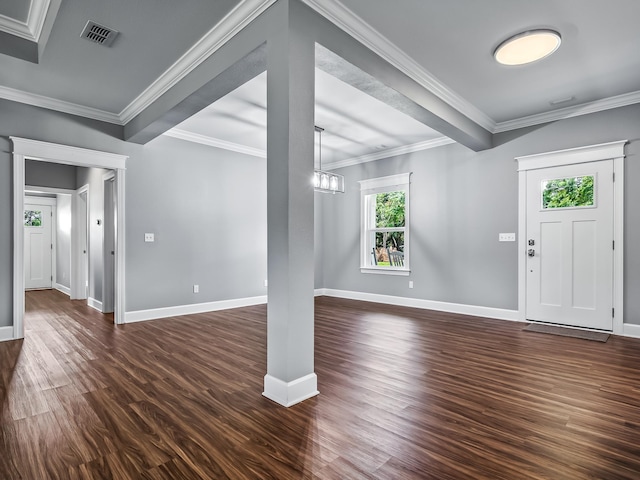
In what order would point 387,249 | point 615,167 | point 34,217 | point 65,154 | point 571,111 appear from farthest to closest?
point 34,217 → point 387,249 → point 571,111 → point 65,154 → point 615,167

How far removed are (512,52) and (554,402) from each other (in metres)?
2.83

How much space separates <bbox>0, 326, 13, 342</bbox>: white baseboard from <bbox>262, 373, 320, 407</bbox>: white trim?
3.49 meters

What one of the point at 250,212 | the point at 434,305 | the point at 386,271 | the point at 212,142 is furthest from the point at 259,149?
the point at 434,305

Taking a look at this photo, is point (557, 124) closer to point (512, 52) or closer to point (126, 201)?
point (512, 52)

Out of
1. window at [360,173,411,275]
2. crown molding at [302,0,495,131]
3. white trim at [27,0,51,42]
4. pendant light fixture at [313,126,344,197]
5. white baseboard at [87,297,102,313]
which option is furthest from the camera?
window at [360,173,411,275]

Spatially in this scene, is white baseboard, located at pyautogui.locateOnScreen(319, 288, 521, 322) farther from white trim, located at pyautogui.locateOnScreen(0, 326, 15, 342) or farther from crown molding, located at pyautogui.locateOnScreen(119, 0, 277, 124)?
white trim, located at pyautogui.locateOnScreen(0, 326, 15, 342)

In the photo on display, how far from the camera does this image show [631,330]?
4.00m

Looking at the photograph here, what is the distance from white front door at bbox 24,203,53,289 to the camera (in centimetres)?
845

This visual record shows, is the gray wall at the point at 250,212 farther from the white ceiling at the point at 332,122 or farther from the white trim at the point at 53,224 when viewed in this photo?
the white trim at the point at 53,224

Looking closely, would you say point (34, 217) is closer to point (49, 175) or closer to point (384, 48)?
point (49, 175)

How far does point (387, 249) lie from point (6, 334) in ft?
18.3

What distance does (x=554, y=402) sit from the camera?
2311mm

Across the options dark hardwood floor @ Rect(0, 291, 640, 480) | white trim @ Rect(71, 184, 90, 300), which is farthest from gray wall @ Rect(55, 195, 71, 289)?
dark hardwood floor @ Rect(0, 291, 640, 480)

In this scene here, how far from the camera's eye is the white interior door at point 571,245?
4.17 m
